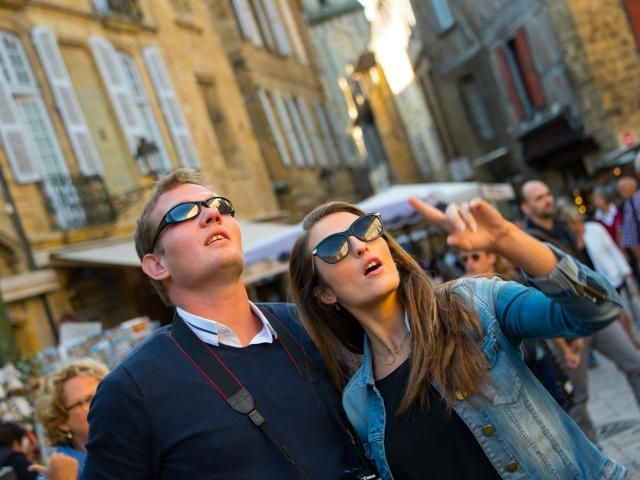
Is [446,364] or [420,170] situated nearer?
[446,364]

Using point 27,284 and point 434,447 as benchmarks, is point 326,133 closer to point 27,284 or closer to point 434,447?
point 27,284

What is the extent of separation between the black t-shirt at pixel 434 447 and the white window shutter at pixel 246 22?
62.5 ft

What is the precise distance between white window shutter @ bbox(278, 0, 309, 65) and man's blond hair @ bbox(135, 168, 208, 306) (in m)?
22.8

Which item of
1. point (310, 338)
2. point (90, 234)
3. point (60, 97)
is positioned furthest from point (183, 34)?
point (310, 338)

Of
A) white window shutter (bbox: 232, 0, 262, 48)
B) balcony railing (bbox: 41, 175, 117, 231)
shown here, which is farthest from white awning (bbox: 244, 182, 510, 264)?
white window shutter (bbox: 232, 0, 262, 48)

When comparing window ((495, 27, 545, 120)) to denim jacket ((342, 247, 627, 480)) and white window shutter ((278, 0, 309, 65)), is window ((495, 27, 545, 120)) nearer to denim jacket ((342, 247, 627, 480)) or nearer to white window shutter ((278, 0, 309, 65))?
white window shutter ((278, 0, 309, 65))

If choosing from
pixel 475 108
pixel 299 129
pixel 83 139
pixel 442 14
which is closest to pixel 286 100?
pixel 299 129

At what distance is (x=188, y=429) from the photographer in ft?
7.30

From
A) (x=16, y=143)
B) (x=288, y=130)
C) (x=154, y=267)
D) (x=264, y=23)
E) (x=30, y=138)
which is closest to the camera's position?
(x=154, y=267)

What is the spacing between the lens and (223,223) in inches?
101

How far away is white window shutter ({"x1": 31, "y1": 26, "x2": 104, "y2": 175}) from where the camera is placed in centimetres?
1198

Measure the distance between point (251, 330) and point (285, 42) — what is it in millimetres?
22263

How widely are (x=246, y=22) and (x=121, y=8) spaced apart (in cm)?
667

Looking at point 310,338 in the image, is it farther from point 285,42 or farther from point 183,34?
point 285,42
